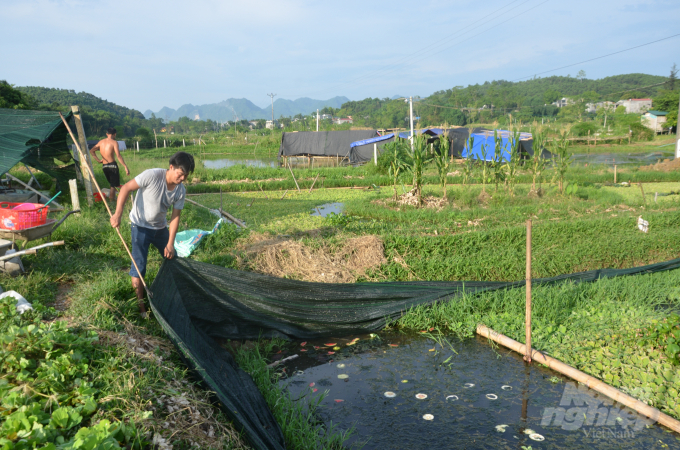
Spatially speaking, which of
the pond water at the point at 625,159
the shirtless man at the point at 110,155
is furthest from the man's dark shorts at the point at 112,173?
the pond water at the point at 625,159

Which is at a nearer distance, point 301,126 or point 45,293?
point 45,293

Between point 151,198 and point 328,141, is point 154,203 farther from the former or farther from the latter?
point 328,141

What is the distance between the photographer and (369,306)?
4.84 m

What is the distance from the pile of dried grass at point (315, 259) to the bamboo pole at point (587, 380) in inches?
81.1

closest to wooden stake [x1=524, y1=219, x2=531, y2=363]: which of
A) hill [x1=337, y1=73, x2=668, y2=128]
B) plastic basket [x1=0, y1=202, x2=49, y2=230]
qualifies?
plastic basket [x1=0, y1=202, x2=49, y2=230]

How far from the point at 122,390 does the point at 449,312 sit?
3.57 m

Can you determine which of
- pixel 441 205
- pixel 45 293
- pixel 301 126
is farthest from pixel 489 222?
pixel 301 126

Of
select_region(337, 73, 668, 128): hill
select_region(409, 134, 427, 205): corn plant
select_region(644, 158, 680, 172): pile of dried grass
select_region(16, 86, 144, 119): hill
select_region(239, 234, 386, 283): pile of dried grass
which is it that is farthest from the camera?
select_region(337, 73, 668, 128): hill

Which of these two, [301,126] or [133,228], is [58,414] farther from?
[301,126]

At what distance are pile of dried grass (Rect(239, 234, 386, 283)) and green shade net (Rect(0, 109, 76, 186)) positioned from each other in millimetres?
4105

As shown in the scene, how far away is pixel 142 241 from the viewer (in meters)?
4.12

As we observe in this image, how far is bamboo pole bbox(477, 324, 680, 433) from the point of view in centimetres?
324

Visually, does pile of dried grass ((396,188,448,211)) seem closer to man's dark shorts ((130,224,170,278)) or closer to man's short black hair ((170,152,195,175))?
man's dark shorts ((130,224,170,278))

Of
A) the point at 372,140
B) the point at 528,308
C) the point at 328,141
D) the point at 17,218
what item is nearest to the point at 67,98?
the point at 328,141
